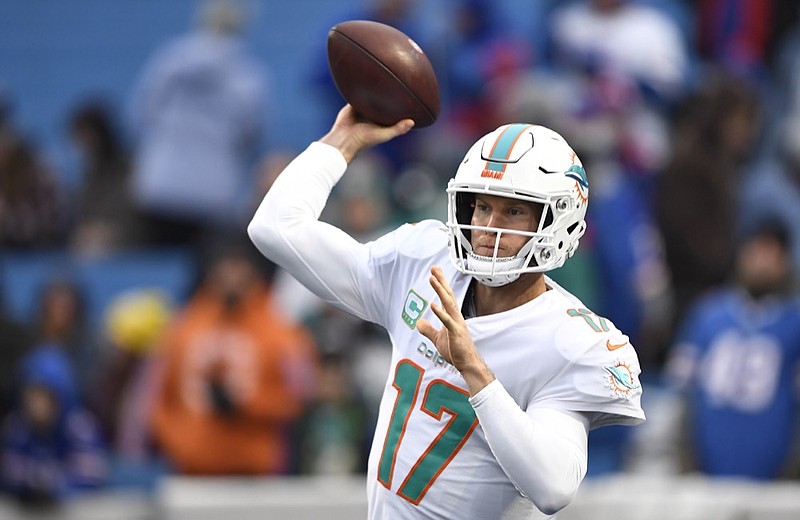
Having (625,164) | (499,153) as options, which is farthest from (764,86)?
(499,153)

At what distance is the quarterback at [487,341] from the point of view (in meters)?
3.27

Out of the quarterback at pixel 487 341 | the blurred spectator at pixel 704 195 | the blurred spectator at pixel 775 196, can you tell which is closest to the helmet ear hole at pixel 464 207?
the quarterback at pixel 487 341

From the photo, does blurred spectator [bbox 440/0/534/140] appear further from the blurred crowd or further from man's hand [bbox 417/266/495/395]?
man's hand [bbox 417/266/495/395]

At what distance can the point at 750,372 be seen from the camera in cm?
686

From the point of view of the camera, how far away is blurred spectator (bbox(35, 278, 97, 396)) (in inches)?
320

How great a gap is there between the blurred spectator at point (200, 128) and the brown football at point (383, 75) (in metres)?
4.91

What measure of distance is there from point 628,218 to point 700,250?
0.54 meters

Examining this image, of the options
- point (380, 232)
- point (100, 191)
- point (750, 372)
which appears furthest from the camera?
point (100, 191)

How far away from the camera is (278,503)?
6434 mm

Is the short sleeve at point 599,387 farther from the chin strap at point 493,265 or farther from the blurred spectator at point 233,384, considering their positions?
the blurred spectator at point 233,384

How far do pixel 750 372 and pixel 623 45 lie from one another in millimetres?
2482

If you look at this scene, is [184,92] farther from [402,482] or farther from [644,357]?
[402,482]

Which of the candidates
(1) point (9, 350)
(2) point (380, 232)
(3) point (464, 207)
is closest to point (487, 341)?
(3) point (464, 207)

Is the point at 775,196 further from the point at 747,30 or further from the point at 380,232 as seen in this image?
the point at 380,232
